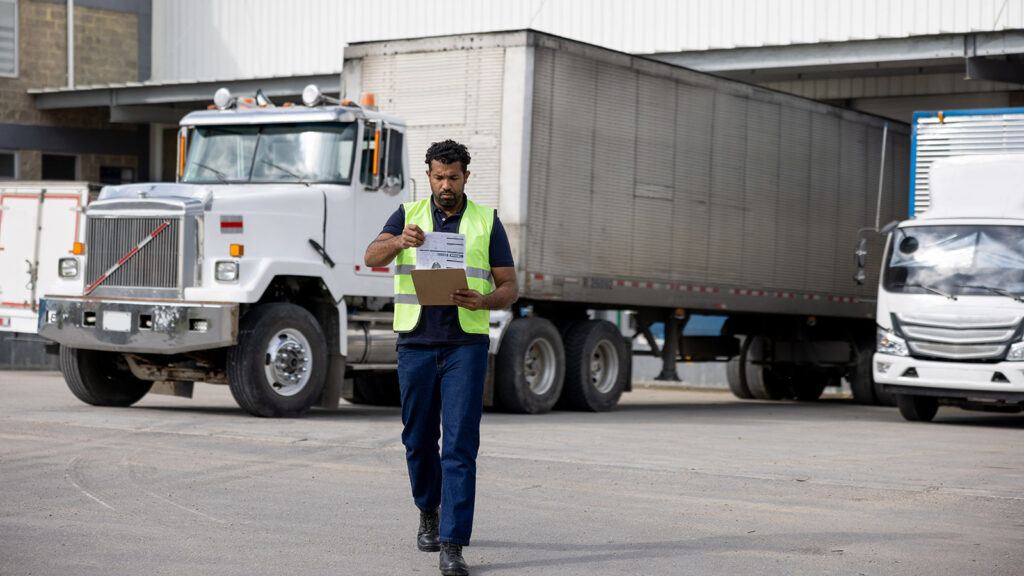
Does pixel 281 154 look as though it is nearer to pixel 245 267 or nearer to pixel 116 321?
pixel 245 267

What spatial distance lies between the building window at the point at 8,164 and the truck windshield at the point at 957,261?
2234 centimetres

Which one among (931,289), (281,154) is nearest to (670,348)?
(931,289)

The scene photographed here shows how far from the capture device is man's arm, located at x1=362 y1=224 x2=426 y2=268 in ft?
23.1

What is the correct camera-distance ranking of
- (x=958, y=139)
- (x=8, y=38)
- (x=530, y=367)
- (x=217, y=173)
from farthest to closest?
(x=8, y=38)
(x=958, y=139)
(x=530, y=367)
(x=217, y=173)

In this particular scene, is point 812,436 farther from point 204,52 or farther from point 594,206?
point 204,52

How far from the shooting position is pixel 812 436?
15.5 m

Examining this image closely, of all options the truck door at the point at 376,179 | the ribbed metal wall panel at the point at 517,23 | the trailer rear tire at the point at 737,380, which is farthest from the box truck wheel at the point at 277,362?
the ribbed metal wall panel at the point at 517,23

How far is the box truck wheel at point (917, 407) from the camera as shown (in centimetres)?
1842

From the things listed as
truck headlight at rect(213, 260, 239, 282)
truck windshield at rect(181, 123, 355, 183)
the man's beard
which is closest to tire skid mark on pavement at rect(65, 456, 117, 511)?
the man's beard

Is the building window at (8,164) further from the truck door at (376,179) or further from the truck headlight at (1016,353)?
the truck headlight at (1016,353)

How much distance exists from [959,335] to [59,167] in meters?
24.0

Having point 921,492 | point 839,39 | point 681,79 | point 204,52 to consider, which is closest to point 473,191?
point 681,79

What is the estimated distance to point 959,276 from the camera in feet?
58.4

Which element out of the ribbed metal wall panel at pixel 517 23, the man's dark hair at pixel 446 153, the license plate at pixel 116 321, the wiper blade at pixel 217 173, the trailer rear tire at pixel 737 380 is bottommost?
the trailer rear tire at pixel 737 380
